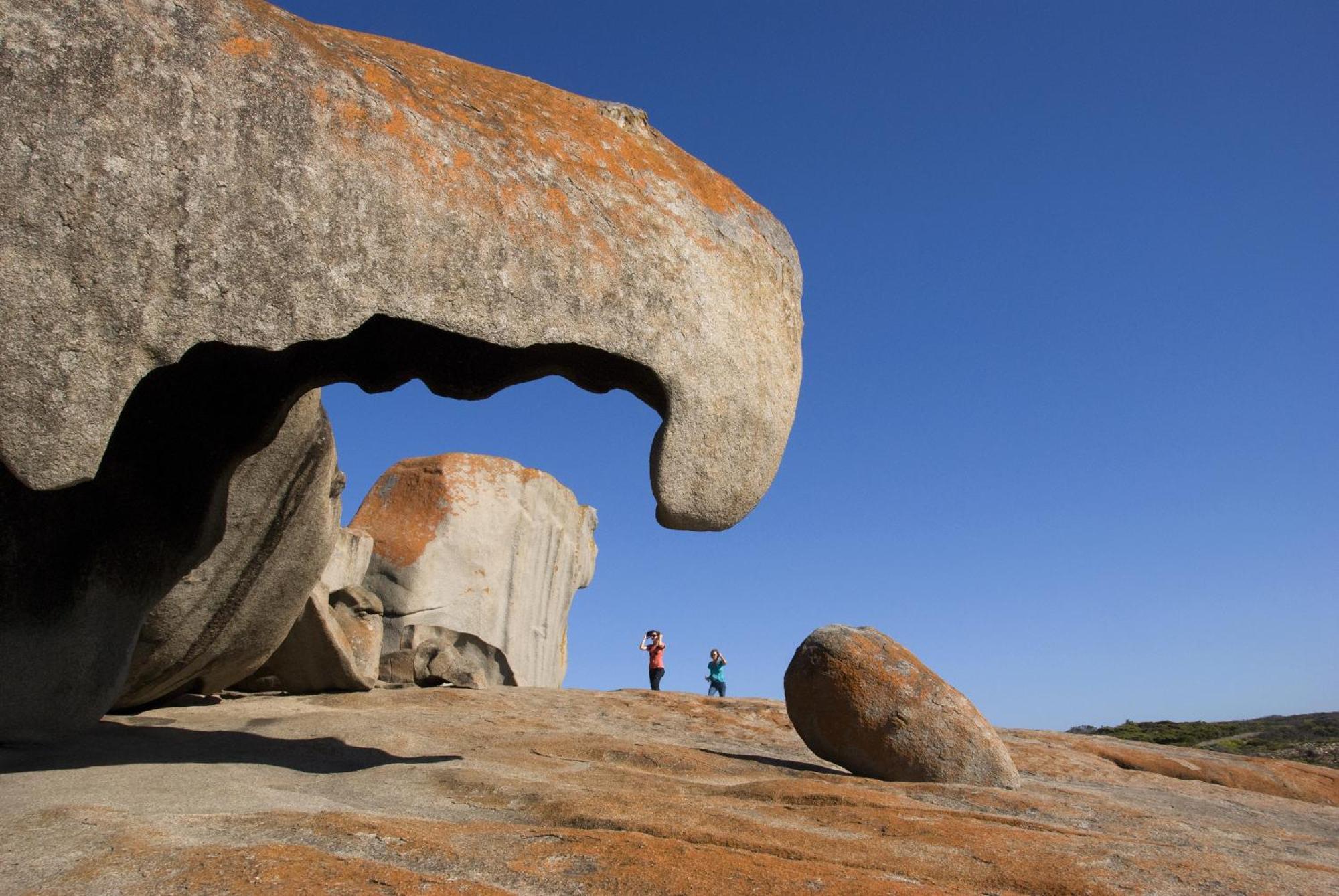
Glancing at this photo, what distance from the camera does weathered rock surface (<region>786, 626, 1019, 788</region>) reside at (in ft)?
19.6

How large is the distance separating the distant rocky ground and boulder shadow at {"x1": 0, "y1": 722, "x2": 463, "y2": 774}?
872 centimetres

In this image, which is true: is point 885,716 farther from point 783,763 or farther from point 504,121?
point 504,121

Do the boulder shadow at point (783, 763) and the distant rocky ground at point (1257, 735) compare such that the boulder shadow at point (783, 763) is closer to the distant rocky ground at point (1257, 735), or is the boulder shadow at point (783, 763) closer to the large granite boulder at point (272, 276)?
the large granite boulder at point (272, 276)

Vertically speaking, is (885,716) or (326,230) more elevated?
(326,230)

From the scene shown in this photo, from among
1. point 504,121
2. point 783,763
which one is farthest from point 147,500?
point 783,763

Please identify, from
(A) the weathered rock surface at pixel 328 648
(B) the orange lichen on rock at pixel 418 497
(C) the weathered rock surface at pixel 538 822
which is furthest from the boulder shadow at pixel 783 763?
(B) the orange lichen on rock at pixel 418 497

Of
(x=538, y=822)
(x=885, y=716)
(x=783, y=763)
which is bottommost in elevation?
(x=538, y=822)

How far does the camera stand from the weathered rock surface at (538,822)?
2.52m

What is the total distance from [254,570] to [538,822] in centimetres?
301

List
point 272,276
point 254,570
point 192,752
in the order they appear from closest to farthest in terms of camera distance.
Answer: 1. point 272,276
2. point 192,752
3. point 254,570

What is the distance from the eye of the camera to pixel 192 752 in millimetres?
4434

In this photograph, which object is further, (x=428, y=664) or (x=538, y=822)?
(x=428, y=664)

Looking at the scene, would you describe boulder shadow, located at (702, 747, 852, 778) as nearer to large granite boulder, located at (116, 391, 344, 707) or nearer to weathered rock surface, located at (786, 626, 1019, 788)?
weathered rock surface, located at (786, 626, 1019, 788)

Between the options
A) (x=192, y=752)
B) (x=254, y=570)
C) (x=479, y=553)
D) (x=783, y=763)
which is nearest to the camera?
(x=192, y=752)
